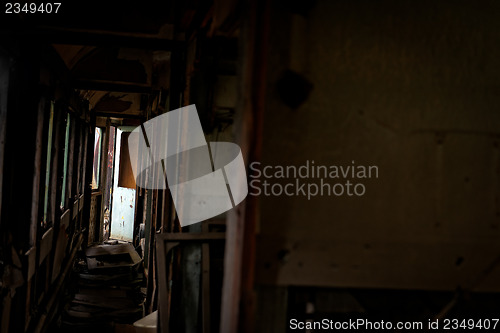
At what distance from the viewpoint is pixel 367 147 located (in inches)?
63.4

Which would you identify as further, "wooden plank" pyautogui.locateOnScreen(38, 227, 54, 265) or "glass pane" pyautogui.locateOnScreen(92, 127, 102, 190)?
"glass pane" pyautogui.locateOnScreen(92, 127, 102, 190)

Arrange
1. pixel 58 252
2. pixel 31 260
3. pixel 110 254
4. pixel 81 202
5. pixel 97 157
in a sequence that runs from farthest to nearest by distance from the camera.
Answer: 1. pixel 97 157
2. pixel 81 202
3. pixel 110 254
4. pixel 58 252
5. pixel 31 260

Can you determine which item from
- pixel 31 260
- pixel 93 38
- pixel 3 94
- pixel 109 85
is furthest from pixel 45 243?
pixel 109 85

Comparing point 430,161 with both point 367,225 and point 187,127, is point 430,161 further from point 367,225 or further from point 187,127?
point 187,127

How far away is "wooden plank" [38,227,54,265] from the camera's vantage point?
13.7ft

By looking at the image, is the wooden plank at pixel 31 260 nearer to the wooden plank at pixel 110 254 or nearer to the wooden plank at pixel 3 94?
the wooden plank at pixel 3 94

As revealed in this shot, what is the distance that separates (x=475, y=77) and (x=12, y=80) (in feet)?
11.4

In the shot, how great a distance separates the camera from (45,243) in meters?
4.36

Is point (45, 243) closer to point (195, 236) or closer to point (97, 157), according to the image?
point (195, 236)

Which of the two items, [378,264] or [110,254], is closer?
[378,264]

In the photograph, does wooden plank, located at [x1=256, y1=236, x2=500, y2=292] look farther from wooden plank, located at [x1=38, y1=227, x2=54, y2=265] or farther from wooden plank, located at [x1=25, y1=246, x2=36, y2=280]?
wooden plank, located at [x1=38, y1=227, x2=54, y2=265]

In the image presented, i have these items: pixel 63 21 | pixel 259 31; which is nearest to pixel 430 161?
pixel 259 31

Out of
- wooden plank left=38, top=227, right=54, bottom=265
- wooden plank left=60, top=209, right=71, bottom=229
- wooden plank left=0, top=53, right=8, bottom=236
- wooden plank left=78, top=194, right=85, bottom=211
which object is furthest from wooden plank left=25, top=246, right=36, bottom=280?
wooden plank left=78, top=194, right=85, bottom=211

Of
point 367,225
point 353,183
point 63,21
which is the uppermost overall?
point 63,21
